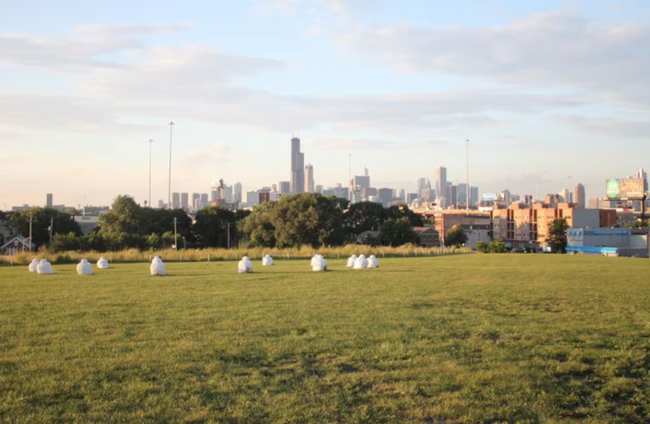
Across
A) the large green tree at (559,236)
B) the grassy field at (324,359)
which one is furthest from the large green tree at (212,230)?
the grassy field at (324,359)

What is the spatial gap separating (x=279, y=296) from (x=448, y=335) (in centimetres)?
734

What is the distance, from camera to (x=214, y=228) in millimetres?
84812

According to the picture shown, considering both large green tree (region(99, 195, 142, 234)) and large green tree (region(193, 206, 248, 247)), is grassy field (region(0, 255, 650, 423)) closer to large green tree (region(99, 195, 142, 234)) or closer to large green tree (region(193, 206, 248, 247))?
large green tree (region(99, 195, 142, 234))

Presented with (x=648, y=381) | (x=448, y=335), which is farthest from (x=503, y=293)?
(x=648, y=381)

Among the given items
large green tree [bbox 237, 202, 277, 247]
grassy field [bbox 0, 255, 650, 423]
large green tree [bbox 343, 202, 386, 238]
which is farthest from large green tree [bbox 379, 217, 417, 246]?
grassy field [bbox 0, 255, 650, 423]

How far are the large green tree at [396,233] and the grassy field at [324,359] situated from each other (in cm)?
5841

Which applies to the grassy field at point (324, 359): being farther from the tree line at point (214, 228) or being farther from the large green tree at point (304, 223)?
the large green tree at point (304, 223)

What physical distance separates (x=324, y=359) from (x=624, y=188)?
299ft

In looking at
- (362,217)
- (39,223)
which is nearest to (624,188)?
(362,217)

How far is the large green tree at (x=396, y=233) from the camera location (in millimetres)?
75688

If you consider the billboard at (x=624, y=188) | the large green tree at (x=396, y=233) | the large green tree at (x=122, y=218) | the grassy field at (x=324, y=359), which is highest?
the billboard at (x=624, y=188)

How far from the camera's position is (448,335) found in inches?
435

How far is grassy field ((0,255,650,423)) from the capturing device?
269 inches

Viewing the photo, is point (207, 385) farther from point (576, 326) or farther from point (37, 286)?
point (37, 286)
